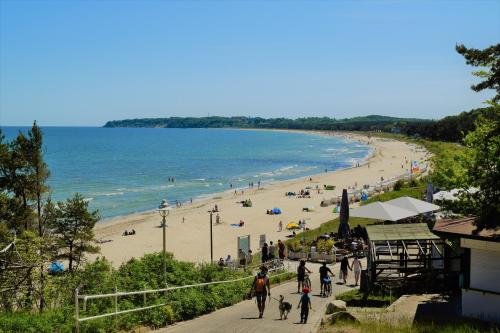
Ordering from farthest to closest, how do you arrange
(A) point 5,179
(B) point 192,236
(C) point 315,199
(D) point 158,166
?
(D) point 158,166 → (C) point 315,199 → (B) point 192,236 → (A) point 5,179

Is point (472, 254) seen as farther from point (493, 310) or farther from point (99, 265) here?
point (99, 265)

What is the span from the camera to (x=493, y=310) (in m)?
9.58

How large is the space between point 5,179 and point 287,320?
13889mm

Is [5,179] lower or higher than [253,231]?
→ higher

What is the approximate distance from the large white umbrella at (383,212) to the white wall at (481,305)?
27.6ft

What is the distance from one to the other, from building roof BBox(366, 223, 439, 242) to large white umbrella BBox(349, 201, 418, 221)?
3.80 metres

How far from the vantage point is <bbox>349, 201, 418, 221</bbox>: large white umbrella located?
61.0 ft

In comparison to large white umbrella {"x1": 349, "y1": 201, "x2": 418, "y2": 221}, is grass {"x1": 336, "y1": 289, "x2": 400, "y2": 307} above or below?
below

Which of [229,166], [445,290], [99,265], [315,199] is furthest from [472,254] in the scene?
[229,166]

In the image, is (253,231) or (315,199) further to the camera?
(315,199)

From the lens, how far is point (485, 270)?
970 centimetres

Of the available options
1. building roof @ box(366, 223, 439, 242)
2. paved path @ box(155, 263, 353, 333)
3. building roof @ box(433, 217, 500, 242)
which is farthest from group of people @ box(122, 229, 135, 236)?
building roof @ box(433, 217, 500, 242)

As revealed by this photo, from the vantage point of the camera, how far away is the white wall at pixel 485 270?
31.3 ft

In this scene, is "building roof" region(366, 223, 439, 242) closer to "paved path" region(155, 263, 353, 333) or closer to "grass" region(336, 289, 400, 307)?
"grass" region(336, 289, 400, 307)
